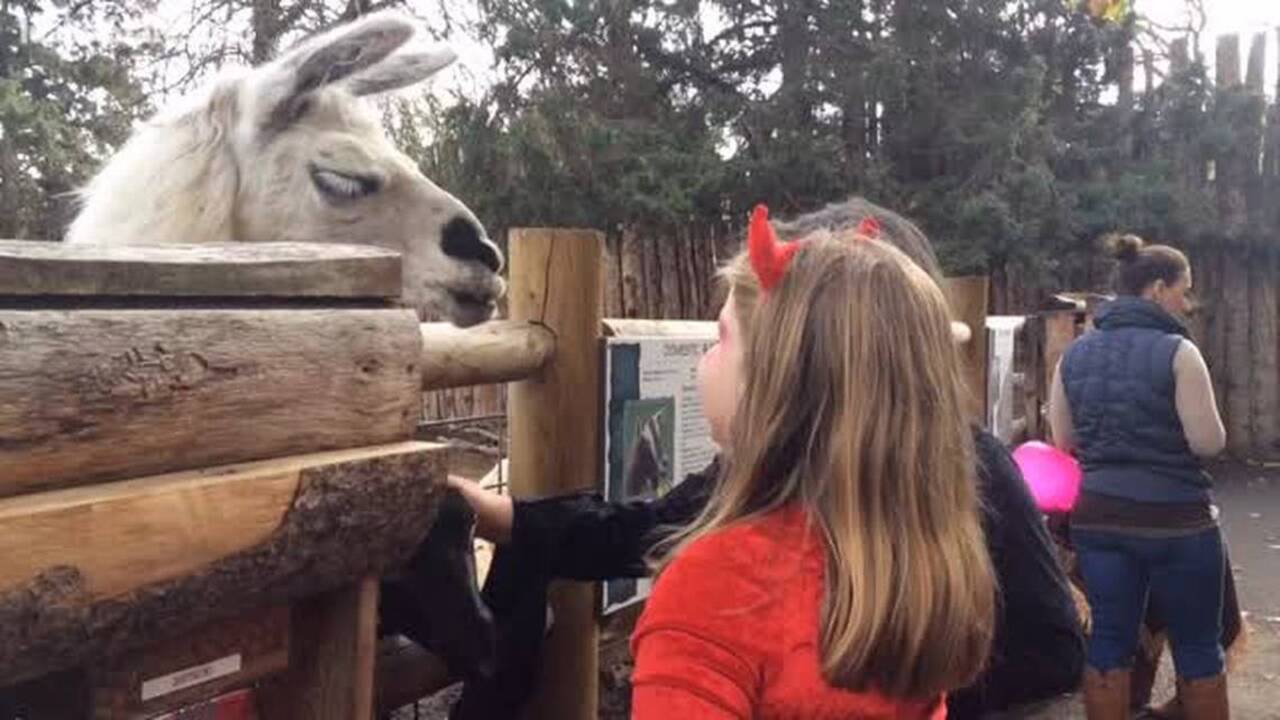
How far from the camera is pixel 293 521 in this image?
5.38 feet

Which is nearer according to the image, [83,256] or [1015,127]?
[83,256]

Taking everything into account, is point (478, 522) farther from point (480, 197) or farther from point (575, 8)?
point (575, 8)

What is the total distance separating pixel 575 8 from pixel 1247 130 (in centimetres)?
723

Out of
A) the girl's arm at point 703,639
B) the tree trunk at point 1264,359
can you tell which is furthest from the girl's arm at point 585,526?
the tree trunk at point 1264,359

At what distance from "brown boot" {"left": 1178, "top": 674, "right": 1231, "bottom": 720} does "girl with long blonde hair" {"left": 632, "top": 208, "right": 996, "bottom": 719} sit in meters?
3.93

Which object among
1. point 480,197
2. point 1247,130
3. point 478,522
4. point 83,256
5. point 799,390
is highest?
point 1247,130

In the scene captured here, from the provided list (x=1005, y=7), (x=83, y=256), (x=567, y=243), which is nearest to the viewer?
(x=83, y=256)

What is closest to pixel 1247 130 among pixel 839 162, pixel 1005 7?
pixel 1005 7

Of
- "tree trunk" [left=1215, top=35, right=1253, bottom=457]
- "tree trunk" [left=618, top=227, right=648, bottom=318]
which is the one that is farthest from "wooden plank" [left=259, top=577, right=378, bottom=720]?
"tree trunk" [left=1215, top=35, right=1253, bottom=457]

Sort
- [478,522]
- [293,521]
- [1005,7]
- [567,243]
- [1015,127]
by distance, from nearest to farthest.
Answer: [293,521], [478,522], [567,243], [1015,127], [1005,7]

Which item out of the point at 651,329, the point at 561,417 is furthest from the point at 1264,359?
the point at 561,417

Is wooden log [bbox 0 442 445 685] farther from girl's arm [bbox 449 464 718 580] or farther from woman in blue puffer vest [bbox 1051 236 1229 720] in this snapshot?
woman in blue puffer vest [bbox 1051 236 1229 720]

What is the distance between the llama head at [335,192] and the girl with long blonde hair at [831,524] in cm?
147

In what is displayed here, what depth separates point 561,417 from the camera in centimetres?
308
